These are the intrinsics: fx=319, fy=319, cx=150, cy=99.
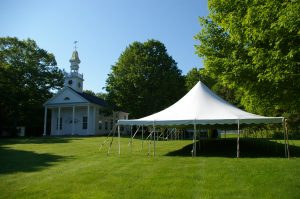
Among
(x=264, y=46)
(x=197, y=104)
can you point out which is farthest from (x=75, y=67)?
(x=264, y=46)

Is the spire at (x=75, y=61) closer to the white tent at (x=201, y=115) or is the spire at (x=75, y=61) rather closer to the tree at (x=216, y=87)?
the tree at (x=216, y=87)

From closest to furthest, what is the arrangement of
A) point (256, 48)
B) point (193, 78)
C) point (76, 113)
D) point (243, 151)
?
1. point (256, 48)
2. point (243, 151)
3. point (76, 113)
4. point (193, 78)

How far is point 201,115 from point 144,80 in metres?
19.4

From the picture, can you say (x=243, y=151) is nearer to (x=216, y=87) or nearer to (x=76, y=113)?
(x=76, y=113)

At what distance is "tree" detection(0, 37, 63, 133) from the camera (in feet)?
112

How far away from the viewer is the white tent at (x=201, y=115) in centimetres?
1186

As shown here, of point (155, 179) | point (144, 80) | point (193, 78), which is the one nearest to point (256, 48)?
point (155, 179)

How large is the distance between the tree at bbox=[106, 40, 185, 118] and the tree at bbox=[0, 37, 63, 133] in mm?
10396

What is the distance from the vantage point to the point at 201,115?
12664 millimetres

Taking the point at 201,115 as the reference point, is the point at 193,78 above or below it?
above

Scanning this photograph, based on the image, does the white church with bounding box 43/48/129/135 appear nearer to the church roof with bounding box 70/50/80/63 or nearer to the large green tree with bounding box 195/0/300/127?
the church roof with bounding box 70/50/80/63

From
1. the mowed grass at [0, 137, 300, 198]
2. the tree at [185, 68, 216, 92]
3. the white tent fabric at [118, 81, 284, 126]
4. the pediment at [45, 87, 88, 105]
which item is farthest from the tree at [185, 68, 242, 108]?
the mowed grass at [0, 137, 300, 198]

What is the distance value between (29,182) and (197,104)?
8.17 meters

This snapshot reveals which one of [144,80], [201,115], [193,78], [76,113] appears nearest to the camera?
[201,115]
